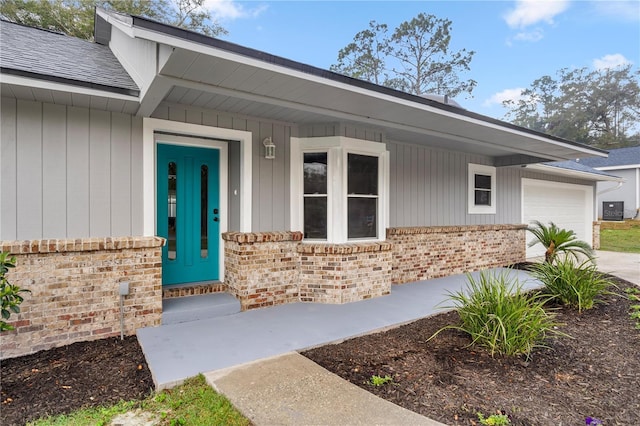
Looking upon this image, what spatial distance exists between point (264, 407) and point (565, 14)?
42.2ft

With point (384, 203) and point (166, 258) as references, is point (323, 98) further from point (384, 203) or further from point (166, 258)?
point (166, 258)

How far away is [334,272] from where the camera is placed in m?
5.16

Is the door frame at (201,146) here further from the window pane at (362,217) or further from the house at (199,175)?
the window pane at (362,217)

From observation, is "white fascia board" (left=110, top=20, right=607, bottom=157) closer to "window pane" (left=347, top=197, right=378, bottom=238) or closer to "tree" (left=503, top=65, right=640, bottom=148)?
"window pane" (left=347, top=197, right=378, bottom=238)

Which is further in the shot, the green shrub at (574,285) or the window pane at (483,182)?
the window pane at (483,182)

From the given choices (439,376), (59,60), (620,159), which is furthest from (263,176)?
(620,159)

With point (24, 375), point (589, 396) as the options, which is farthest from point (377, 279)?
point (24, 375)

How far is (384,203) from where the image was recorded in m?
5.81

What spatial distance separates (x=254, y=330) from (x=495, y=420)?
257 cm

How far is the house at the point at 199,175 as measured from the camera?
3.50m

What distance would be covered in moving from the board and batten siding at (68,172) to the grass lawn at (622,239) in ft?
49.4

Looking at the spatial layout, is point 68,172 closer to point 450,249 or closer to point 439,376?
point 439,376

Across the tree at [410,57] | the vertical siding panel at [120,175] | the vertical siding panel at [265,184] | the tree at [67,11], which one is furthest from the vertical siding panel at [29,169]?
the tree at [410,57]

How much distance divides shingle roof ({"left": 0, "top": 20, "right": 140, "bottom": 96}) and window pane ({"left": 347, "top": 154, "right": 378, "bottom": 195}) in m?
3.03
